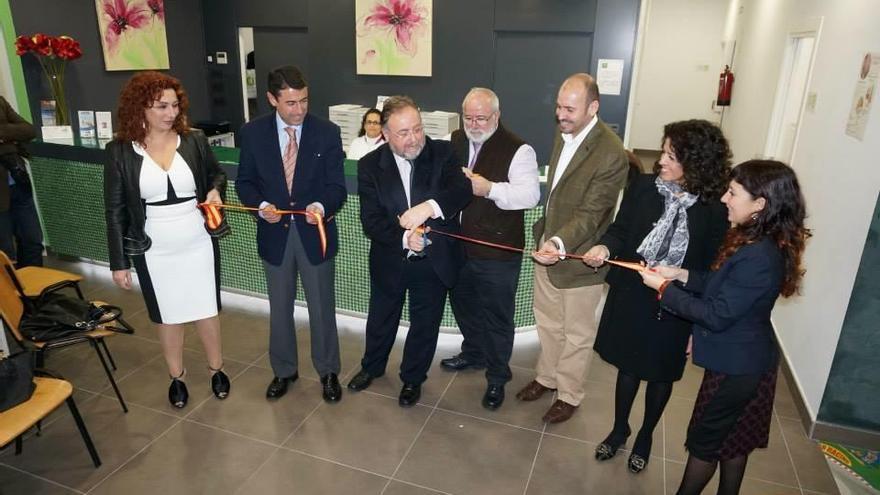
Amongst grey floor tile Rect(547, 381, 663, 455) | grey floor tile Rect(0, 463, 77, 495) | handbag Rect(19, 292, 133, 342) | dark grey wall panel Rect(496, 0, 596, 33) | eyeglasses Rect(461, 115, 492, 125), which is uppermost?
dark grey wall panel Rect(496, 0, 596, 33)

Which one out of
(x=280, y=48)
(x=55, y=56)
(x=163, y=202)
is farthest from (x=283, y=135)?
(x=280, y=48)

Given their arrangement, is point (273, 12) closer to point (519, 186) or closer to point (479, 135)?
point (479, 135)

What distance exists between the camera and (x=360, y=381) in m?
3.23

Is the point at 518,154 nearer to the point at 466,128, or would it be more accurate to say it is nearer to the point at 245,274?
the point at 466,128

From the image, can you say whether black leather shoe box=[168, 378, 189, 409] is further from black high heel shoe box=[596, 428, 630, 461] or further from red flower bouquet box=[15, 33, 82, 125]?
red flower bouquet box=[15, 33, 82, 125]

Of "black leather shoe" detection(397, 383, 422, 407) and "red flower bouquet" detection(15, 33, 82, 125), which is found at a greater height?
"red flower bouquet" detection(15, 33, 82, 125)

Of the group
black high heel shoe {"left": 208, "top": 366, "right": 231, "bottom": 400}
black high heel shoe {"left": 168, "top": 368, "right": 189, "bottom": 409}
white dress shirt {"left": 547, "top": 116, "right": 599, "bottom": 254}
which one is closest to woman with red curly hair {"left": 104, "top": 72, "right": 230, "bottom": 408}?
black high heel shoe {"left": 168, "top": 368, "right": 189, "bottom": 409}

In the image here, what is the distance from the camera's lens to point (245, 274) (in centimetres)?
432

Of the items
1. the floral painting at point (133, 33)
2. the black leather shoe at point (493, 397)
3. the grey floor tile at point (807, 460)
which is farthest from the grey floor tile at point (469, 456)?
the floral painting at point (133, 33)

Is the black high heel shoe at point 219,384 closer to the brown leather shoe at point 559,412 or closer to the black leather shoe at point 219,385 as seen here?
the black leather shoe at point 219,385

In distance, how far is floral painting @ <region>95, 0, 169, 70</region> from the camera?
5.77 metres

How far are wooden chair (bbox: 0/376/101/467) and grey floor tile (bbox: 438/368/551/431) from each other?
182 cm

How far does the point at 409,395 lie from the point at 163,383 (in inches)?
59.2

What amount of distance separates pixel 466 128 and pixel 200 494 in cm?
212
